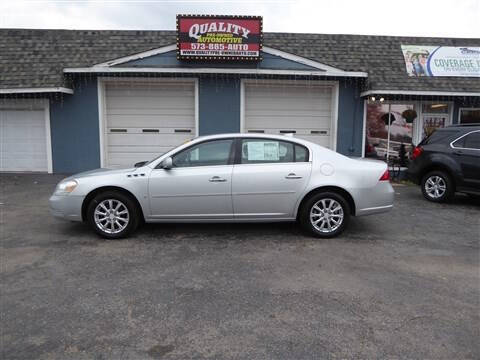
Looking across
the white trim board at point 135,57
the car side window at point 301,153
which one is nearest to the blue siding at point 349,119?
the white trim board at point 135,57

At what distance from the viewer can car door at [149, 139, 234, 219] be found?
5508 millimetres

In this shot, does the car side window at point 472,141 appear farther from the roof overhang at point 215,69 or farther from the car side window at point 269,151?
the car side window at point 269,151

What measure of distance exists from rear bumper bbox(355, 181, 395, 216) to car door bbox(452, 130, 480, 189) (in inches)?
126

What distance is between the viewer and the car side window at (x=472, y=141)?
8.05 meters

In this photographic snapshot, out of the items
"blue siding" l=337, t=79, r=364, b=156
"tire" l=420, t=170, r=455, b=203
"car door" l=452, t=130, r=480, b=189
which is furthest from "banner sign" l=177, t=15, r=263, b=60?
"car door" l=452, t=130, r=480, b=189

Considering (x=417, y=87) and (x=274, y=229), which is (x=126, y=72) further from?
(x=417, y=87)

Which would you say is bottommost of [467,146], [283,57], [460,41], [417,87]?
[467,146]

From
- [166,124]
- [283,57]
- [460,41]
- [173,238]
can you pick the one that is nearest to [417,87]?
[460,41]

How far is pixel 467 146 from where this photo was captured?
321 inches

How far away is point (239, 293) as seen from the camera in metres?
3.88

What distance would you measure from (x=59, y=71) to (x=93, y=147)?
2330 millimetres

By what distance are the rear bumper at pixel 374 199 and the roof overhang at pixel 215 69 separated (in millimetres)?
6526

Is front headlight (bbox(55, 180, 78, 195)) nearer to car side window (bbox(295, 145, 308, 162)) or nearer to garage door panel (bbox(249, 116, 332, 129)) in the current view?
car side window (bbox(295, 145, 308, 162))

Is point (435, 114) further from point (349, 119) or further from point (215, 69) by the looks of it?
point (215, 69)
